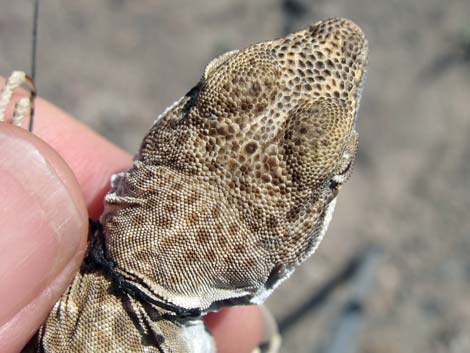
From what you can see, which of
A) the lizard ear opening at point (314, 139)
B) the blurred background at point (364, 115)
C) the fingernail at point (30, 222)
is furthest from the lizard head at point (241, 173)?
the blurred background at point (364, 115)

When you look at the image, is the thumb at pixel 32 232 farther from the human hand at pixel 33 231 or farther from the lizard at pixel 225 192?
the lizard at pixel 225 192

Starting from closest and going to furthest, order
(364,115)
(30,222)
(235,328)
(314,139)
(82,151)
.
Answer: (314,139) < (30,222) < (82,151) < (235,328) < (364,115)

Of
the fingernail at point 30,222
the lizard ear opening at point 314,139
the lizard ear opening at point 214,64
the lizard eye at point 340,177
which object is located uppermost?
the lizard ear opening at point 214,64

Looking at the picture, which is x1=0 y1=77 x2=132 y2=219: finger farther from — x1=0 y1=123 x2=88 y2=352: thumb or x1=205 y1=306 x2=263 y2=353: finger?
x1=205 y1=306 x2=263 y2=353: finger

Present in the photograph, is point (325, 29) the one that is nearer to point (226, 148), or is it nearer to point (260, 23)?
point (226, 148)

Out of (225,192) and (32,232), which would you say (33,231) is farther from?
(225,192)

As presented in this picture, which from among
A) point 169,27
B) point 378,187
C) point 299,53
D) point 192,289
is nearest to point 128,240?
point 192,289

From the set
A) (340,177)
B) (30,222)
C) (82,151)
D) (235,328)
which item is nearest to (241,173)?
(340,177)
